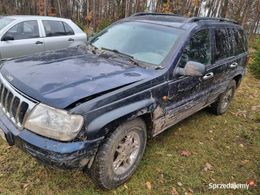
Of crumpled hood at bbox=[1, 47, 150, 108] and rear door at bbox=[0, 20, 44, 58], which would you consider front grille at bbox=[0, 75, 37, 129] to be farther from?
rear door at bbox=[0, 20, 44, 58]

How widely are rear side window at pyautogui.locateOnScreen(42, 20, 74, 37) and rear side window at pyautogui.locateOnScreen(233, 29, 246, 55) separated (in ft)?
15.8

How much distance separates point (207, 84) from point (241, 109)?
7.83 ft

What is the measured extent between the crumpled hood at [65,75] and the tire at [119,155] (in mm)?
532

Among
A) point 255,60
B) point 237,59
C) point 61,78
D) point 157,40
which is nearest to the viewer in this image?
point 61,78

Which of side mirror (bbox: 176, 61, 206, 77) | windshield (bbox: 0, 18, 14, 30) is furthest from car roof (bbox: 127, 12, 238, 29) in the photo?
windshield (bbox: 0, 18, 14, 30)

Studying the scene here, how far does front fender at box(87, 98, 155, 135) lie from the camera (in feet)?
8.84

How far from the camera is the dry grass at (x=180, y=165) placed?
338 centimetres

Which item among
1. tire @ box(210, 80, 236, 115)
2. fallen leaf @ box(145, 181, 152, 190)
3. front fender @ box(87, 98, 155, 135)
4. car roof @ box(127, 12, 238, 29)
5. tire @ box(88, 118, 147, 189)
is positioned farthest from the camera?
tire @ box(210, 80, 236, 115)

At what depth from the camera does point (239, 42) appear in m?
5.73

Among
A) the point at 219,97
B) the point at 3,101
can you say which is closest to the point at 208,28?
the point at 219,97

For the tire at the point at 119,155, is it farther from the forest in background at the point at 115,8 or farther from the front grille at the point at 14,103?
the forest in background at the point at 115,8

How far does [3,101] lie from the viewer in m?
3.19

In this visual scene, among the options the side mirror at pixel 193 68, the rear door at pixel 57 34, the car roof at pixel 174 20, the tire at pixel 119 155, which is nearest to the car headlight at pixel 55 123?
the tire at pixel 119 155

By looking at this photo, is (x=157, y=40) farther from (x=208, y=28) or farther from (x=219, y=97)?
(x=219, y=97)
